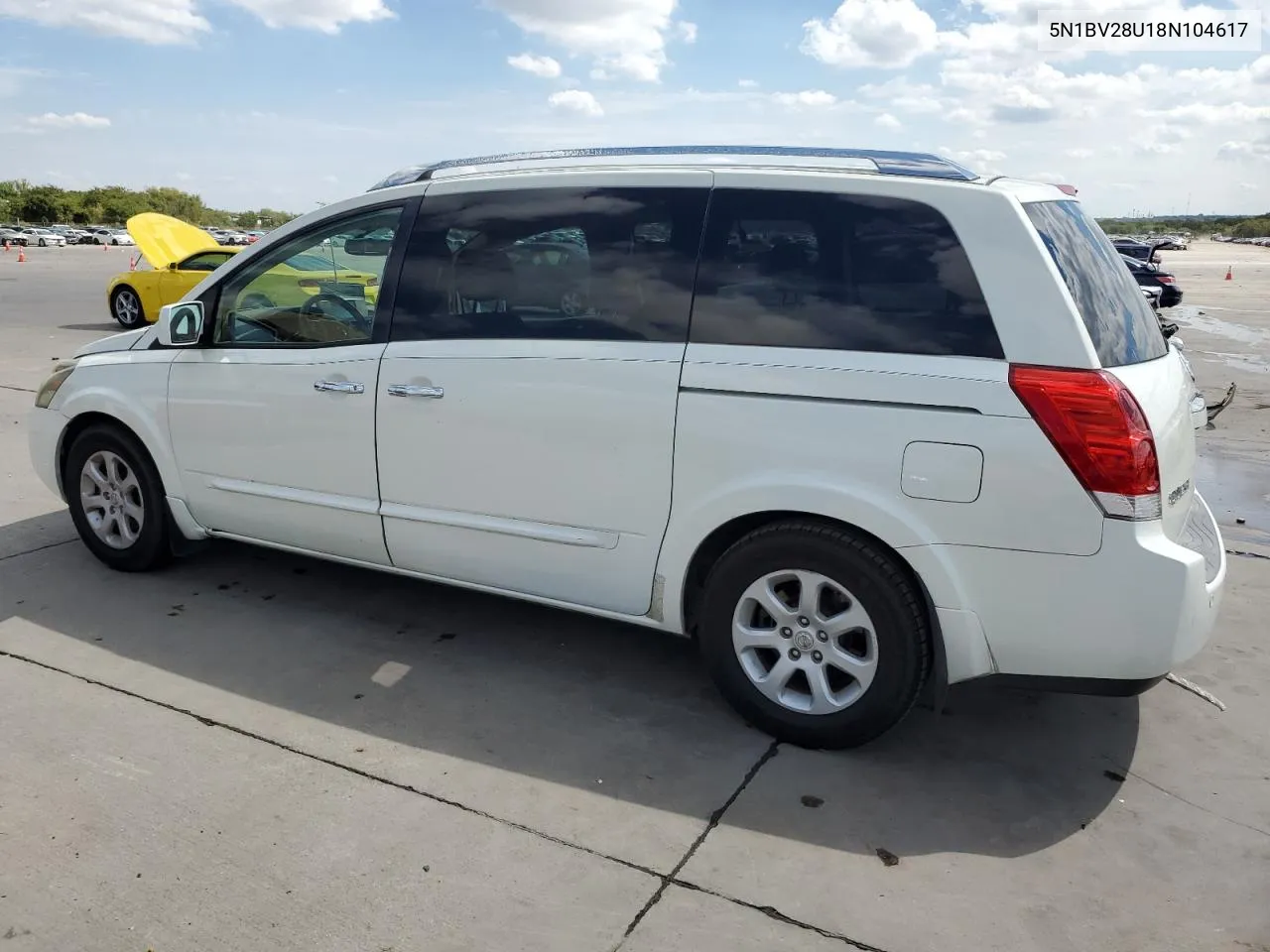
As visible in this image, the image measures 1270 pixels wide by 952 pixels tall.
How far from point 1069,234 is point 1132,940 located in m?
2.11

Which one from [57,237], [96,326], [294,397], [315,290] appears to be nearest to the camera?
[294,397]

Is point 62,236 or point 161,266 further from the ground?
point 161,266

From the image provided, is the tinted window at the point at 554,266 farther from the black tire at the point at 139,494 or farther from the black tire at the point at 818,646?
the black tire at the point at 139,494

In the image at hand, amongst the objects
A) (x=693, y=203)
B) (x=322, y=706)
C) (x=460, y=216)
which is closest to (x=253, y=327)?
(x=460, y=216)

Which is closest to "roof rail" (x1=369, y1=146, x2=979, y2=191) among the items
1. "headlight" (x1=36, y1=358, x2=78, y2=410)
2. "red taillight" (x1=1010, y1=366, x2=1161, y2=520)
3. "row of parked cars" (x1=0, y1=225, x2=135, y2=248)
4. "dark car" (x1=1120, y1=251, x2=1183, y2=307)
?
"red taillight" (x1=1010, y1=366, x2=1161, y2=520)

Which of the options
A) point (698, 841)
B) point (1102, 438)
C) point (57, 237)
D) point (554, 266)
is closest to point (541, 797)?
point (698, 841)

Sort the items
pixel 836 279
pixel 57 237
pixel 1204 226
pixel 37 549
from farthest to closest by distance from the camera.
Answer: pixel 1204 226
pixel 57 237
pixel 37 549
pixel 836 279

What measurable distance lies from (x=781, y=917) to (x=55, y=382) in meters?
4.29

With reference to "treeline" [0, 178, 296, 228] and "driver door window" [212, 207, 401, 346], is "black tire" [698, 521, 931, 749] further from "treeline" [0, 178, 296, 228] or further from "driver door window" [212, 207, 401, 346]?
"treeline" [0, 178, 296, 228]

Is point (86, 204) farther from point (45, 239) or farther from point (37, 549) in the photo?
point (37, 549)

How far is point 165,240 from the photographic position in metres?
15.0

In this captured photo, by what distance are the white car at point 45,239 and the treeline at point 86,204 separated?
2101cm

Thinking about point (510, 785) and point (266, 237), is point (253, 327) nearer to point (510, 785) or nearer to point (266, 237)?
point (266, 237)

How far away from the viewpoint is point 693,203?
11.5 ft
